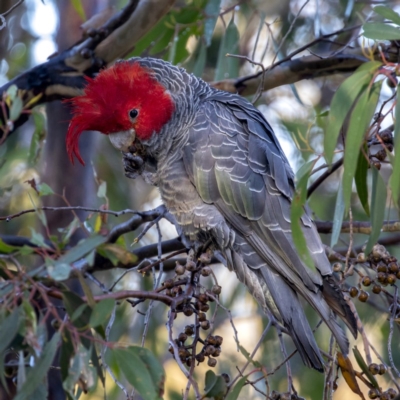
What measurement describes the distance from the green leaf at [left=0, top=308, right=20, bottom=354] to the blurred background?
2073 mm

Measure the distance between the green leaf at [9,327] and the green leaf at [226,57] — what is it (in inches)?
84.0

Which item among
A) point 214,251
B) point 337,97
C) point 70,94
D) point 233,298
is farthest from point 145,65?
point 233,298

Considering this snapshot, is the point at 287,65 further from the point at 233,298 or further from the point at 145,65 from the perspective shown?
the point at 233,298

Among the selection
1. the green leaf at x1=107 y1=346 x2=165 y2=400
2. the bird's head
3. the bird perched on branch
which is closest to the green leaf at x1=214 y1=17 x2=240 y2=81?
the bird perched on branch

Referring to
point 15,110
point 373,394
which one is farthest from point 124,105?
point 373,394

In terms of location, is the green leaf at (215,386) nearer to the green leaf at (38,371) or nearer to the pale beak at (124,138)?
the green leaf at (38,371)

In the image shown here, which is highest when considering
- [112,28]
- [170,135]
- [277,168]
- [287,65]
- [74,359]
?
[112,28]

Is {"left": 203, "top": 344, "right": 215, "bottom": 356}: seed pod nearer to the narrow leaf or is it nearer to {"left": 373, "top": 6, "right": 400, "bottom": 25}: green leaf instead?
the narrow leaf

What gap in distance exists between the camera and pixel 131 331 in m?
4.23

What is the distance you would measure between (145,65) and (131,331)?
2.18 metres

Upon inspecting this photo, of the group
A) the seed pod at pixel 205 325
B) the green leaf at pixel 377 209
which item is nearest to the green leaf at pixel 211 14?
the green leaf at pixel 377 209

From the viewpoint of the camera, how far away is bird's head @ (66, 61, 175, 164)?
252cm

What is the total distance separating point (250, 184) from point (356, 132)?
732 mm

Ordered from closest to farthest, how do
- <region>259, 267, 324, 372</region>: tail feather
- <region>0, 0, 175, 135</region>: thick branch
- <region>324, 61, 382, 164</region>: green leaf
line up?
<region>324, 61, 382, 164</region>: green leaf → <region>259, 267, 324, 372</region>: tail feather → <region>0, 0, 175, 135</region>: thick branch
